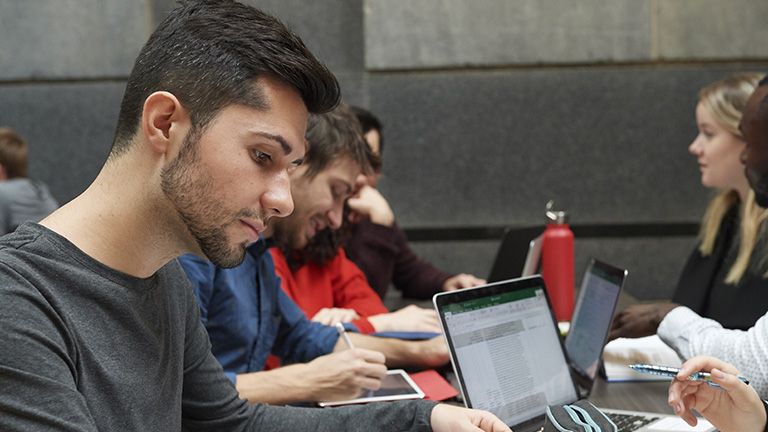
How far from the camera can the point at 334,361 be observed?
5.31 ft

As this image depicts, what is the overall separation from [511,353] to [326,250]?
1.02 metres

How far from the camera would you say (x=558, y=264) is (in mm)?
2438

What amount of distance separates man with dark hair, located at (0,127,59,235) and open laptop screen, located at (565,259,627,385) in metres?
2.51

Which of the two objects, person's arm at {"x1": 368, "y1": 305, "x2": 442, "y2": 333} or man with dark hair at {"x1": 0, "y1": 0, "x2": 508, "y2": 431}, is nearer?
man with dark hair at {"x1": 0, "y1": 0, "x2": 508, "y2": 431}

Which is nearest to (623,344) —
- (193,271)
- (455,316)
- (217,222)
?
(455,316)

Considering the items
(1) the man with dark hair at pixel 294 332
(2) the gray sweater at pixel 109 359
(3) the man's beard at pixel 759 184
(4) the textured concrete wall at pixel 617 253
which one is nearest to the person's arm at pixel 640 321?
(3) the man's beard at pixel 759 184

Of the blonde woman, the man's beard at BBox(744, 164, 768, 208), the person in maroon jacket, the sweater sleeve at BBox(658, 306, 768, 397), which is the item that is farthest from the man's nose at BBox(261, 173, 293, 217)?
the person in maroon jacket

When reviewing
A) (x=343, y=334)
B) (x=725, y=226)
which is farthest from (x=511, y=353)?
(x=725, y=226)

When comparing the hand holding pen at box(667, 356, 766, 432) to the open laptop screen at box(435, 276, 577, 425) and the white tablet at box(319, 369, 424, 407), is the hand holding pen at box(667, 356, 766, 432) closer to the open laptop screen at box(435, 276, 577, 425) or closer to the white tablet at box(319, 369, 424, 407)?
the open laptop screen at box(435, 276, 577, 425)

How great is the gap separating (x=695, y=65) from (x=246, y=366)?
2619 mm

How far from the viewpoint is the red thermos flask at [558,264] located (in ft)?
7.87

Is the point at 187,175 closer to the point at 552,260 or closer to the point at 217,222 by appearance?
the point at 217,222

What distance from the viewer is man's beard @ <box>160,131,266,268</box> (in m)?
1.04

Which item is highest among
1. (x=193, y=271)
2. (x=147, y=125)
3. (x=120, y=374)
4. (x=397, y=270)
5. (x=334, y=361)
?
(x=147, y=125)
